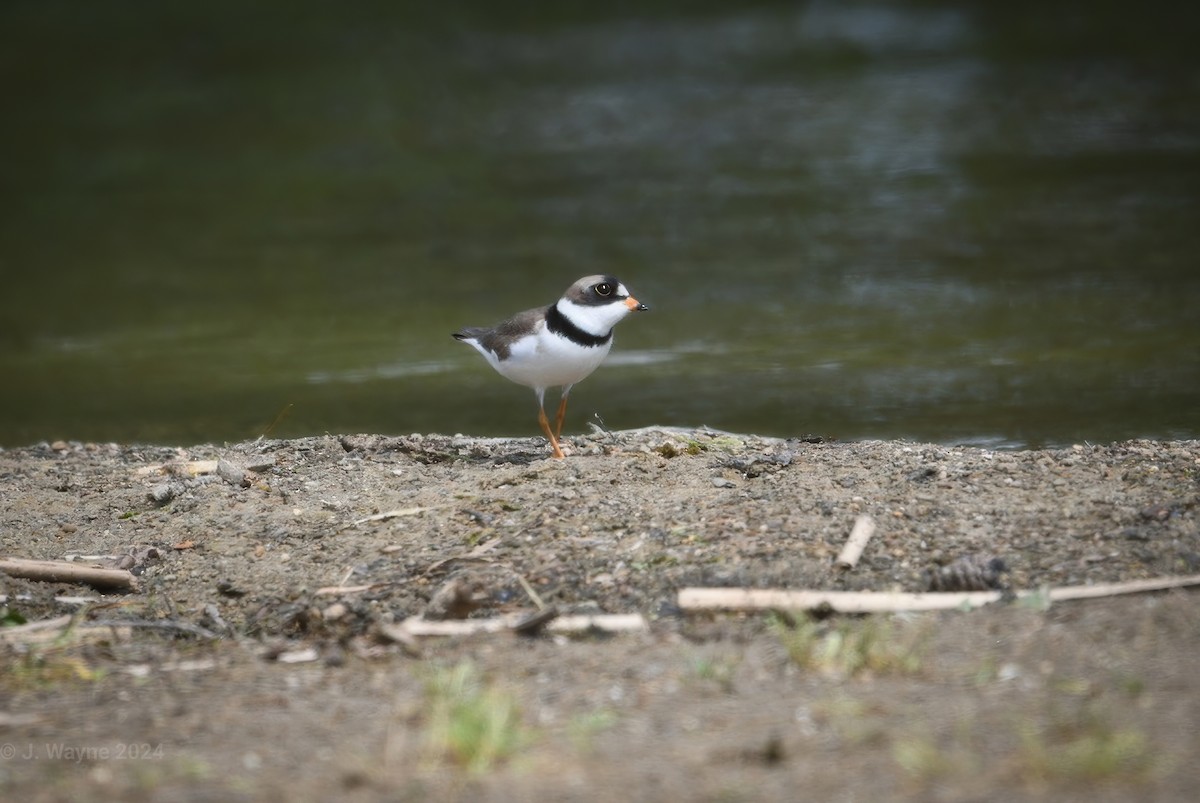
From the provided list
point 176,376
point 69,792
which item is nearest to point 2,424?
point 176,376

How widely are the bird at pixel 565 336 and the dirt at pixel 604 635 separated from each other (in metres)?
0.33

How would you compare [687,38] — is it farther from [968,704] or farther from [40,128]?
[968,704]

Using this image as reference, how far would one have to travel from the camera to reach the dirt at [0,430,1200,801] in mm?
3064

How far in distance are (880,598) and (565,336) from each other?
223 centimetres

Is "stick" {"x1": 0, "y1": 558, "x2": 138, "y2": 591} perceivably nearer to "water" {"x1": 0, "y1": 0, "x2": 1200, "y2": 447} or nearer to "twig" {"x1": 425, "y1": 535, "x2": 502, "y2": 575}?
"twig" {"x1": 425, "y1": 535, "x2": 502, "y2": 575}

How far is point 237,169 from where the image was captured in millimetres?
14953

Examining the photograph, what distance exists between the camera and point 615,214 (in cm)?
1244

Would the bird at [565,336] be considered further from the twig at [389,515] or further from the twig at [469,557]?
the twig at [469,557]

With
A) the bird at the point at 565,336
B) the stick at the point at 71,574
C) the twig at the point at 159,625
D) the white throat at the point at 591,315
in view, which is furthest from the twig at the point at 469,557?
the white throat at the point at 591,315

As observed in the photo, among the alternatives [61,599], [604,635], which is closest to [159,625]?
[61,599]

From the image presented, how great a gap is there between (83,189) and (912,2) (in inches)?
449

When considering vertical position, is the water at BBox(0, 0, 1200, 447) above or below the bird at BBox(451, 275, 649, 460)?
above

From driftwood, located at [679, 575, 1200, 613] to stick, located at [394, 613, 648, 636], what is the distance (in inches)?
6.7

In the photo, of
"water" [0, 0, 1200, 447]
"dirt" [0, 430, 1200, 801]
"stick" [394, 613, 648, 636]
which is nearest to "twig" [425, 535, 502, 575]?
"dirt" [0, 430, 1200, 801]
